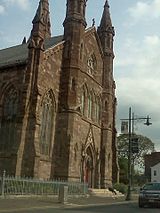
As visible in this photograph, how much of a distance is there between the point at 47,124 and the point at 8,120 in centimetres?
349

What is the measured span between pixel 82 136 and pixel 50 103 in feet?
16.7

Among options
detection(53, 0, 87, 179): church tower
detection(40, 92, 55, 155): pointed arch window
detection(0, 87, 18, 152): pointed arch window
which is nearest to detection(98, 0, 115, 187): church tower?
detection(53, 0, 87, 179): church tower

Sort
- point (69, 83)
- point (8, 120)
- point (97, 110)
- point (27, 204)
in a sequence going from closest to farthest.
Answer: point (27, 204)
point (8, 120)
point (69, 83)
point (97, 110)

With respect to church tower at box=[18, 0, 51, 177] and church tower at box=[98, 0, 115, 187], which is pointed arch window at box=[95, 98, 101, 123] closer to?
church tower at box=[98, 0, 115, 187]

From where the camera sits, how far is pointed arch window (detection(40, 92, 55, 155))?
110 ft

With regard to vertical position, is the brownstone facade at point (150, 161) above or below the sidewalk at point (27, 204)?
above

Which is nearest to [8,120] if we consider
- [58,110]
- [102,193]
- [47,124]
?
[47,124]

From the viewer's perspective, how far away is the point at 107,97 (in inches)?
1693

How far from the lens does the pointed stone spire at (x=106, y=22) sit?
45219mm

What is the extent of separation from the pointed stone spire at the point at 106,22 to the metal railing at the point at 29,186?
20.7 m

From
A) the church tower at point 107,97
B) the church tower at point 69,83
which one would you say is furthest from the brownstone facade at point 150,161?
the church tower at point 69,83

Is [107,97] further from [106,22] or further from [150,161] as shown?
[150,161]

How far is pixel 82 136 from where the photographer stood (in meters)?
37.1

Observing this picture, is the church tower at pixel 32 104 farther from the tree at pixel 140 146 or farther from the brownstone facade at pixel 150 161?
the brownstone facade at pixel 150 161
